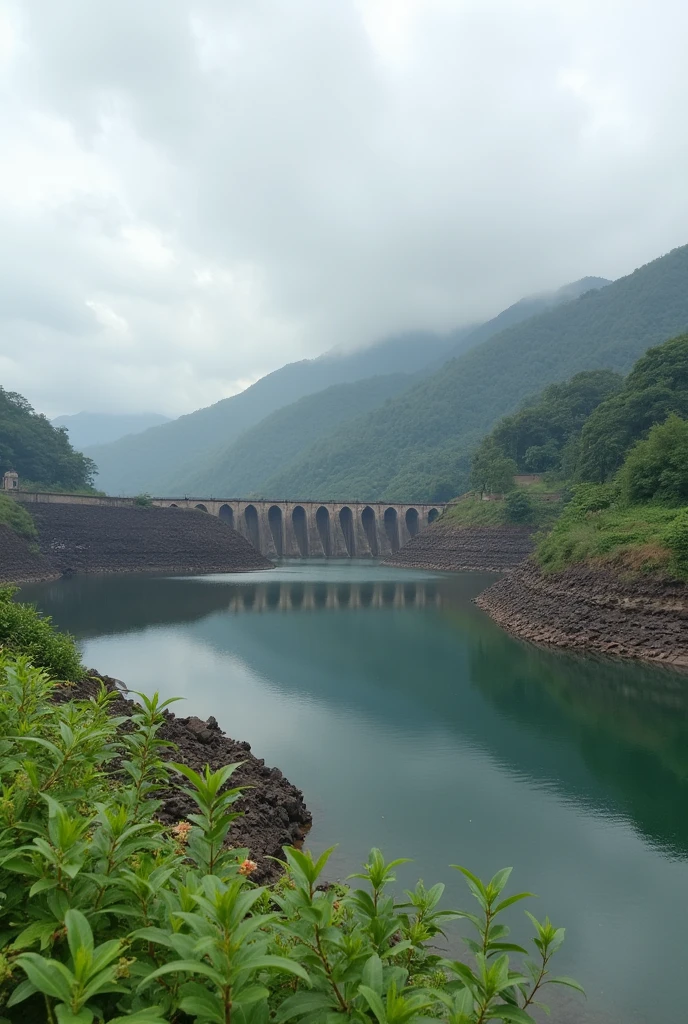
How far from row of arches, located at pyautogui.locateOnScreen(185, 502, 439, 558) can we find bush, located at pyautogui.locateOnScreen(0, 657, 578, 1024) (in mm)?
75899

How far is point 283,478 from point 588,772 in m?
142

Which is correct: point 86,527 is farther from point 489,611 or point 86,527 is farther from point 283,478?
point 283,478

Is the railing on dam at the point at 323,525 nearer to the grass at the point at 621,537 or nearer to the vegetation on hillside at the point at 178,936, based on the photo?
the grass at the point at 621,537

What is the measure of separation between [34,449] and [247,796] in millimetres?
69999

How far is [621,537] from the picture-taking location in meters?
28.2

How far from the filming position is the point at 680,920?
8789 millimetres

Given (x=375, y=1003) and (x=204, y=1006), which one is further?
(x=375, y=1003)

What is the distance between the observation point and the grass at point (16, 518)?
166 ft

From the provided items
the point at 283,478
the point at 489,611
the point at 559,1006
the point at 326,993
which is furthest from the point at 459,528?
the point at 283,478

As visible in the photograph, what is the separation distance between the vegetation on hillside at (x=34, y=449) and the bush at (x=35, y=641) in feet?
201

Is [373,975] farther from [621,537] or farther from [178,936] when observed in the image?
[621,537]

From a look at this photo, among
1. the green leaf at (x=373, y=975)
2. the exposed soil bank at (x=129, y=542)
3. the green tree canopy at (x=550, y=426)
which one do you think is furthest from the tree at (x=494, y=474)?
the green leaf at (x=373, y=975)

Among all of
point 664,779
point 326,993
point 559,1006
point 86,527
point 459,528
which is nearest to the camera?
point 326,993

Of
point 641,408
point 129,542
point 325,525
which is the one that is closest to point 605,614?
point 641,408
